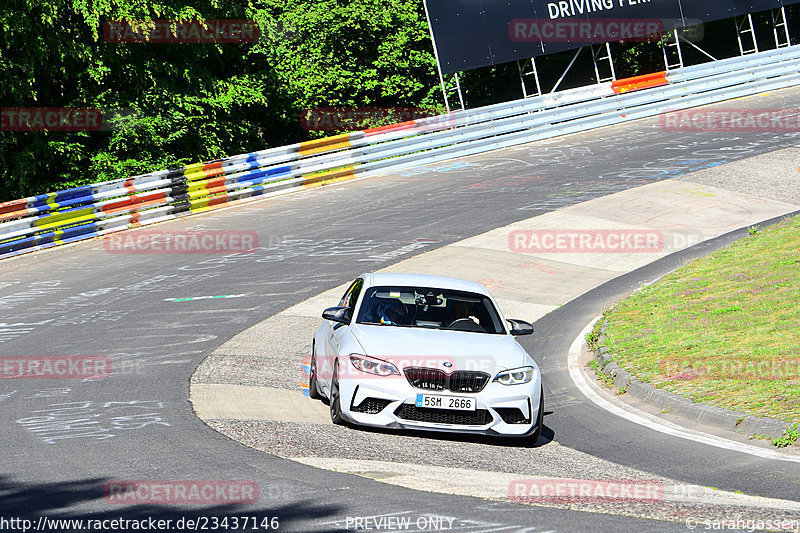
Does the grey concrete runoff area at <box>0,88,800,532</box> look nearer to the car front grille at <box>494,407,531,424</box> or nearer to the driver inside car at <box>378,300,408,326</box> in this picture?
the car front grille at <box>494,407,531,424</box>

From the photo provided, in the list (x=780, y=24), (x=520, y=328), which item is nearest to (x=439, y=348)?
(x=520, y=328)

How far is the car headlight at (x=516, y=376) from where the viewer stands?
9.02 meters

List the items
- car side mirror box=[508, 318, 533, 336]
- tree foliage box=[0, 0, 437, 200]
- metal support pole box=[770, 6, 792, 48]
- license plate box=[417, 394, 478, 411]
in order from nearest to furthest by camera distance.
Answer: license plate box=[417, 394, 478, 411] → car side mirror box=[508, 318, 533, 336] → tree foliage box=[0, 0, 437, 200] → metal support pole box=[770, 6, 792, 48]

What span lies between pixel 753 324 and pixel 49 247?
15.2 metres

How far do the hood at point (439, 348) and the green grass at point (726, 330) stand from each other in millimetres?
2389

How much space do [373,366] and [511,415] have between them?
1353 mm

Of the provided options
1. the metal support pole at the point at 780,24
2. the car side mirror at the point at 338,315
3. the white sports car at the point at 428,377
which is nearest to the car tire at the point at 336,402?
the white sports car at the point at 428,377

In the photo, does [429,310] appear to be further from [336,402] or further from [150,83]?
[150,83]

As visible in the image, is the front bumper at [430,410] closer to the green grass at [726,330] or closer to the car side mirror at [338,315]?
the car side mirror at [338,315]

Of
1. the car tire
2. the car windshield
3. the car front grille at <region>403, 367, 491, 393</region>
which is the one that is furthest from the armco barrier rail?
the car front grille at <region>403, 367, 491, 393</region>

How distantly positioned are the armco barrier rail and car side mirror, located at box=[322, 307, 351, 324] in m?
13.0

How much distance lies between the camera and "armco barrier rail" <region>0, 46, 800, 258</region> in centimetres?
2172

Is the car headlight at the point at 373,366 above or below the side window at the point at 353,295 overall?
below

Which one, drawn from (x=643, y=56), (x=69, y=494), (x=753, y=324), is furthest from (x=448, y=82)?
(x=69, y=494)
